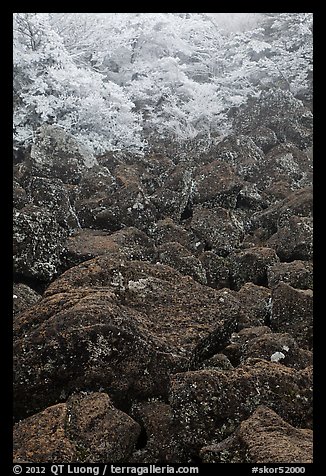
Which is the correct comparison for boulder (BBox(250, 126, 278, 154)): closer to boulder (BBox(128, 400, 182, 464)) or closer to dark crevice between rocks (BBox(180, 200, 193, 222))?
dark crevice between rocks (BBox(180, 200, 193, 222))

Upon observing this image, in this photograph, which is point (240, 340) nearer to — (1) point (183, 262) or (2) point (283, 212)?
(1) point (183, 262)

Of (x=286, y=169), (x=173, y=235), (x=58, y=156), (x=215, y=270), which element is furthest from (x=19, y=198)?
(x=286, y=169)

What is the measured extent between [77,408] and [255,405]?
6.24 ft

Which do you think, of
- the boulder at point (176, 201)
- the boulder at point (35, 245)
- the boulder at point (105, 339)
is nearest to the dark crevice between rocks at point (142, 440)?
the boulder at point (105, 339)

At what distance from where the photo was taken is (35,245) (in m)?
8.29

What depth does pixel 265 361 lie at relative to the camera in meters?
5.83

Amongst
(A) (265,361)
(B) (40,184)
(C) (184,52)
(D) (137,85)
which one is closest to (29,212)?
(B) (40,184)

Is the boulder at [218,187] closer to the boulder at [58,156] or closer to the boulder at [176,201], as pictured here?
the boulder at [176,201]

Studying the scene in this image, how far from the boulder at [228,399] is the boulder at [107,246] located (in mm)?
3774

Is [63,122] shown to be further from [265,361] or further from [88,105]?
[265,361]

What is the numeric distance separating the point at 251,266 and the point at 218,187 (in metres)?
3.58

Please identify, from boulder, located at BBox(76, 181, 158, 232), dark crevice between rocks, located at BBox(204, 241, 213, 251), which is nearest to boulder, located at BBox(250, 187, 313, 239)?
dark crevice between rocks, located at BBox(204, 241, 213, 251)

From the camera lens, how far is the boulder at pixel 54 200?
10.5 meters

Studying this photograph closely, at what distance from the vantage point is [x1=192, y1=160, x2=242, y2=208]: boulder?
12.9 m
